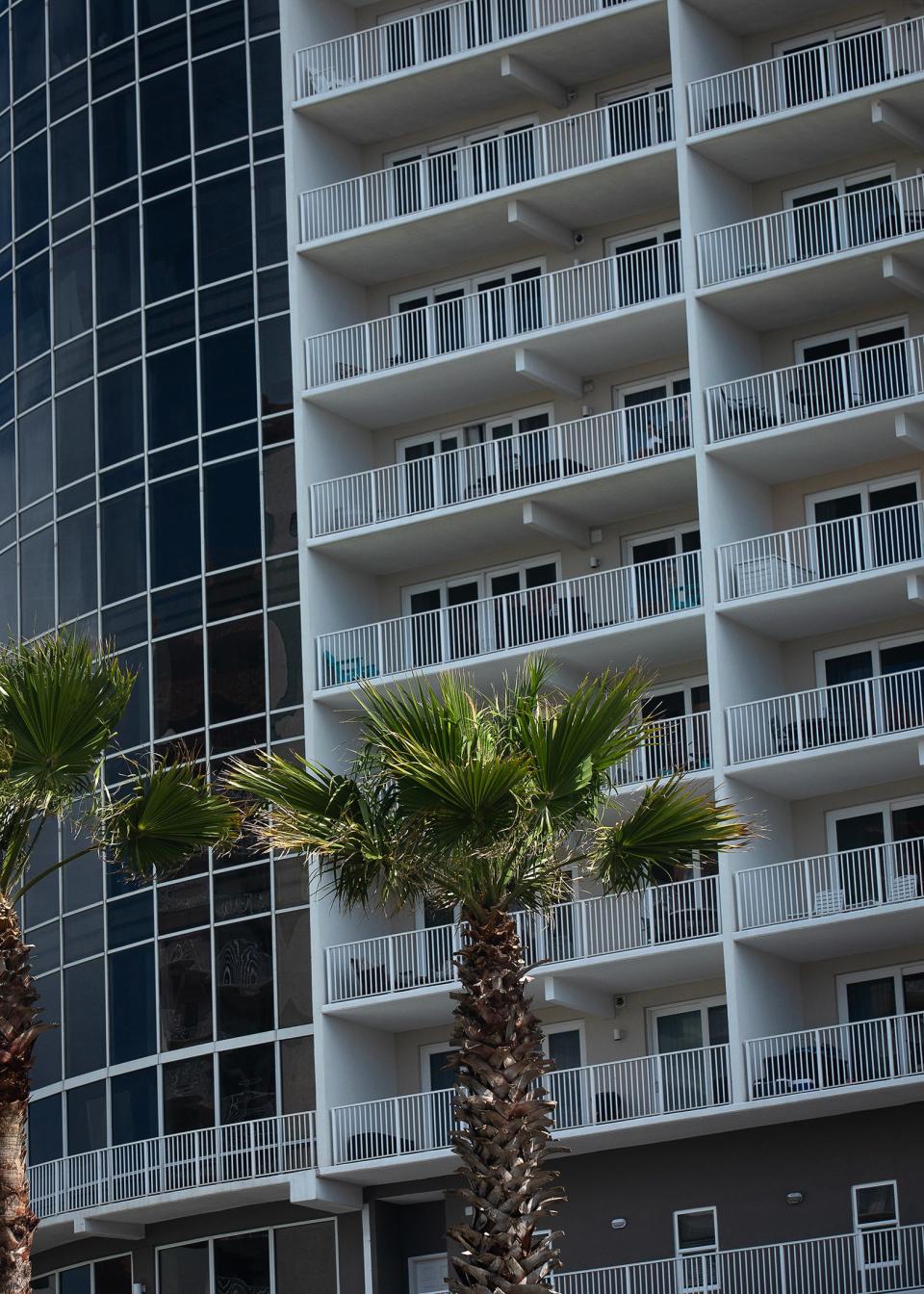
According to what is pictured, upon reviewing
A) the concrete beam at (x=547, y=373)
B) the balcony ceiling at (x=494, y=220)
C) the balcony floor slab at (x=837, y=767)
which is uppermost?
the balcony ceiling at (x=494, y=220)

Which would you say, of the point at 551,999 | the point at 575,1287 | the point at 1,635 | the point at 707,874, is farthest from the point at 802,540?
the point at 1,635

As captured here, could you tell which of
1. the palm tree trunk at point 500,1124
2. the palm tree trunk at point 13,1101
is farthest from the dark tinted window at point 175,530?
the palm tree trunk at point 500,1124

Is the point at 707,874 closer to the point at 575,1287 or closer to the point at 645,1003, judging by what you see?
the point at 645,1003

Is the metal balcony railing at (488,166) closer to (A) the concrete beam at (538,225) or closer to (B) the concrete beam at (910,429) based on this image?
(A) the concrete beam at (538,225)

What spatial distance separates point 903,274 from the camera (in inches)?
1756

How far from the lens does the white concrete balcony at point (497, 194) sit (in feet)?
157

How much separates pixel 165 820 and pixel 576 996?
1672 cm

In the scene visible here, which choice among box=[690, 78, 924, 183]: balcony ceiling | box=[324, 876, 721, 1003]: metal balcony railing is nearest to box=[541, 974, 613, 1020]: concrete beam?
box=[324, 876, 721, 1003]: metal balcony railing

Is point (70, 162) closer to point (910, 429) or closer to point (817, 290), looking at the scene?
point (817, 290)

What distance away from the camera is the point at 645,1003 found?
150 feet

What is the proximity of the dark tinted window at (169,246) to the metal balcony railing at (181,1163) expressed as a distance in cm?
1517

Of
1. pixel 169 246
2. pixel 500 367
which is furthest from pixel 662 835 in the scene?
pixel 169 246

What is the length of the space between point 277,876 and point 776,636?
936 centimetres

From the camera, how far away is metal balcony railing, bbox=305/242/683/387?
47.5 meters
